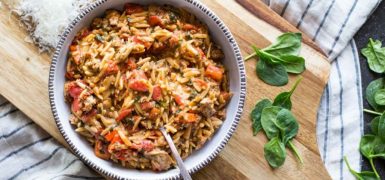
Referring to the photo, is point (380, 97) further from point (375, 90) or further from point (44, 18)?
point (44, 18)

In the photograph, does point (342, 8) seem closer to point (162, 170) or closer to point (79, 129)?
point (162, 170)

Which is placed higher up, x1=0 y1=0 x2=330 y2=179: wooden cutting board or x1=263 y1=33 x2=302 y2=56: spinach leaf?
x1=263 y1=33 x2=302 y2=56: spinach leaf

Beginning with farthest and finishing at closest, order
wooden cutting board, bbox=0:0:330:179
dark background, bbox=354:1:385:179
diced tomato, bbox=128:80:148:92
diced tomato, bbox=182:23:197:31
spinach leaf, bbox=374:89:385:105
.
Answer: dark background, bbox=354:1:385:179 → spinach leaf, bbox=374:89:385:105 → wooden cutting board, bbox=0:0:330:179 → diced tomato, bbox=182:23:197:31 → diced tomato, bbox=128:80:148:92

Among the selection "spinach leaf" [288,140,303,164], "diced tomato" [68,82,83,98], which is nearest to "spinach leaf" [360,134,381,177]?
"spinach leaf" [288,140,303,164]

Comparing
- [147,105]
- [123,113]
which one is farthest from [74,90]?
[147,105]

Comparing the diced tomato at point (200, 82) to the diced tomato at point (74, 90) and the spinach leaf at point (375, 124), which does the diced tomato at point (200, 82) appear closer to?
the diced tomato at point (74, 90)

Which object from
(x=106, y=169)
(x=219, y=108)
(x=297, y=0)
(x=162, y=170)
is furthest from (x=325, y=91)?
(x=106, y=169)

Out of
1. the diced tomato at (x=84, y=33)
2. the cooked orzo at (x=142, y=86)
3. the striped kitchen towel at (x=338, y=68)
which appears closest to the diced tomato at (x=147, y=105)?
the cooked orzo at (x=142, y=86)

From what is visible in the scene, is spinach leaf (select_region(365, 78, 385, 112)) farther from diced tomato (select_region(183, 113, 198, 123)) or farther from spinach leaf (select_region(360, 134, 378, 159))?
diced tomato (select_region(183, 113, 198, 123))
